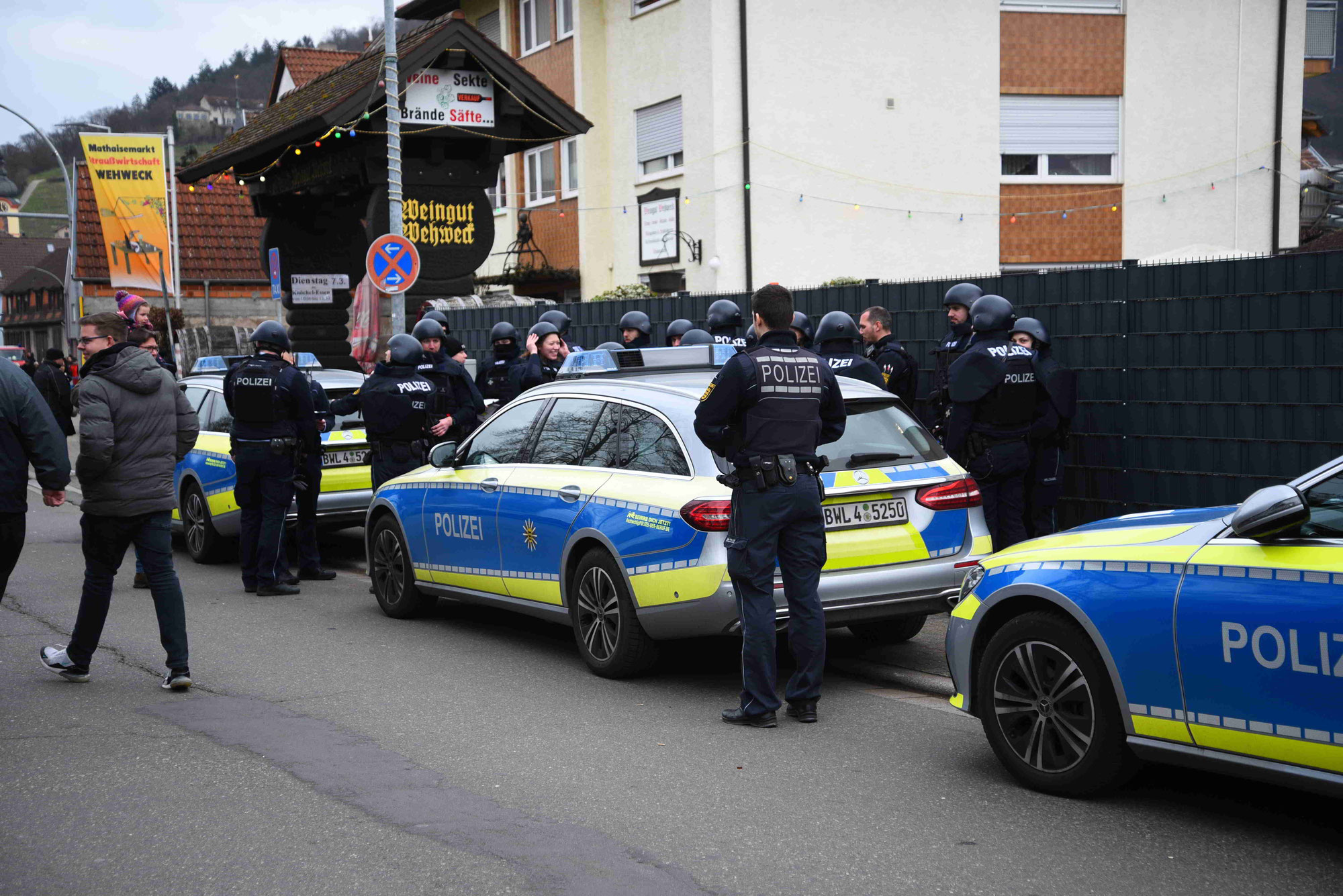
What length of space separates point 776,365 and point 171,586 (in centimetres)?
333

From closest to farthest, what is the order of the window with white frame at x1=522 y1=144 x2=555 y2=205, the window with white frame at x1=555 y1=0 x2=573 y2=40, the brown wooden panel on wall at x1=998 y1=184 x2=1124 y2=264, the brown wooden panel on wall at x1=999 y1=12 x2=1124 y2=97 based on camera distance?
the brown wooden panel on wall at x1=999 y1=12 x2=1124 y2=97
the brown wooden panel on wall at x1=998 y1=184 x2=1124 y2=264
the window with white frame at x1=555 y1=0 x2=573 y2=40
the window with white frame at x1=522 y1=144 x2=555 y2=205

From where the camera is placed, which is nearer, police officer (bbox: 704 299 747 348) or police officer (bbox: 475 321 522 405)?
police officer (bbox: 704 299 747 348)

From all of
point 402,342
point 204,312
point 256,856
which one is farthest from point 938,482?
point 204,312

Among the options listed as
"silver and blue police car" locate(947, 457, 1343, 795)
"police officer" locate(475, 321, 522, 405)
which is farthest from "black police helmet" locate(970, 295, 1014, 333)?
"police officer" locate(475, 321, 522, 405)

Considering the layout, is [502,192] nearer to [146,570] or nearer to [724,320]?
[724,320]

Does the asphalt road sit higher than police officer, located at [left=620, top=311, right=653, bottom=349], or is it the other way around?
police officer, located at [left=620, top=311, right=653, bottom=349]

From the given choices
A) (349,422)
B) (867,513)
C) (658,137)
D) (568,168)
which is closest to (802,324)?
(349,422)

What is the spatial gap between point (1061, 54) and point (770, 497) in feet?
67.4

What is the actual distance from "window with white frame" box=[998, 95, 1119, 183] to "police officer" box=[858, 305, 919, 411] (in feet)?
49.8

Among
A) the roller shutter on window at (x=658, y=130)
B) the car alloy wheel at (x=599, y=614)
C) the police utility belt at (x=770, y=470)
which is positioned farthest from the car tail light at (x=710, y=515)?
the roller shutter on window at (x=658, y=130)

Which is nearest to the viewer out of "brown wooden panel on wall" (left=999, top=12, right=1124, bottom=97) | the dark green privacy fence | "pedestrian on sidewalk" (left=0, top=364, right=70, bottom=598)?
"pedestrian on sidewalk" (left=0, top=364, right=70, bottom=598)

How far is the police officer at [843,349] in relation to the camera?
9.22 metres

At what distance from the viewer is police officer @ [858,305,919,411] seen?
33.4 feet

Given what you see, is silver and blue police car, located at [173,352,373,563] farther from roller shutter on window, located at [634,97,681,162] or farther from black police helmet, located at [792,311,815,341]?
roller shutter on window, located at [634,97,681,162]
